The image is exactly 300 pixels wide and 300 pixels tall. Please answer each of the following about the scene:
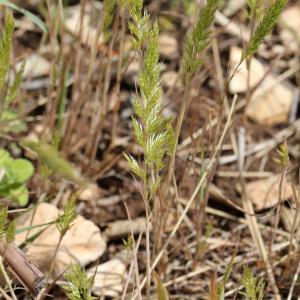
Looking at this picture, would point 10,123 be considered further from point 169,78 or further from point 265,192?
point 265,192

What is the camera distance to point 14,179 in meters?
1.42

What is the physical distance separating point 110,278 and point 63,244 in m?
0.13

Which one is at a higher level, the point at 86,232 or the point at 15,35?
the point at 15,35

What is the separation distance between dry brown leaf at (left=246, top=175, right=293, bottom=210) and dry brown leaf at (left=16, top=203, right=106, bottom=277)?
0.42m

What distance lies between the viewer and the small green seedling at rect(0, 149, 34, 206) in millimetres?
1421

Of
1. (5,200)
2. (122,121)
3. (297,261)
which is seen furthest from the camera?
(122,121)

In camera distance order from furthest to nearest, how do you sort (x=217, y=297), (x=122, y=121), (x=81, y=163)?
1. (x=122, y=121)
2. (x=81, y=163)
3. (x=217, y=297)

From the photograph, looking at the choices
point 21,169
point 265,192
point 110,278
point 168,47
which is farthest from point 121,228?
point 168,47

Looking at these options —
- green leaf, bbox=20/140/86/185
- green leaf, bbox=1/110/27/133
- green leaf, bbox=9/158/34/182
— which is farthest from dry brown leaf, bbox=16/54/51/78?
green leaf, bbox=20/140/86/185

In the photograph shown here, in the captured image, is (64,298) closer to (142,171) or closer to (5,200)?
(5,200)

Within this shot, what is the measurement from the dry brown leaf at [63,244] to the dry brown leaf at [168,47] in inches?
31.3

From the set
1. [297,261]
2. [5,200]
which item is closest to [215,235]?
[297,261]

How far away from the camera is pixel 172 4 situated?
2154mm

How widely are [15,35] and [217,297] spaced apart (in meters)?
1.29
